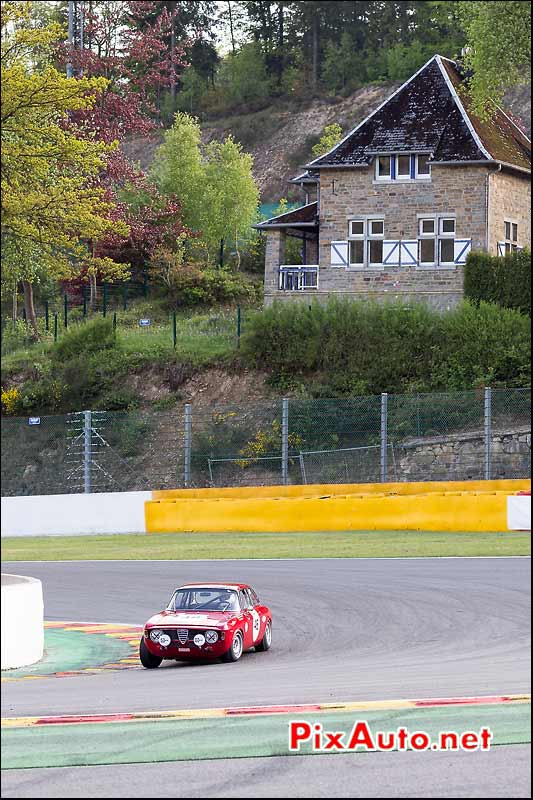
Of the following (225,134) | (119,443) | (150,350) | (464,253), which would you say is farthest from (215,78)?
(119,443)

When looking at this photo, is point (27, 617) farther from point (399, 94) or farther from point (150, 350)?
point (399, 94)

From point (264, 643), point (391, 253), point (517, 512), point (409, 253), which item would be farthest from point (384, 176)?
point (264, 643)

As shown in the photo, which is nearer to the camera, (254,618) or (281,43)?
(254,618)

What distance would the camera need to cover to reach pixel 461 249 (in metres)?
56.9

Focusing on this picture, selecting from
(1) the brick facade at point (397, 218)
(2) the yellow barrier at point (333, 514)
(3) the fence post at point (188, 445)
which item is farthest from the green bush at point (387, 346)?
(2) the yellow barrier at point (333, 514)

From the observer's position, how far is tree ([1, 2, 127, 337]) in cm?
1233

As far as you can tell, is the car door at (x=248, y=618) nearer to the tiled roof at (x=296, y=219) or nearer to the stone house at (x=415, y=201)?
the stone house at (x=415, y=201)

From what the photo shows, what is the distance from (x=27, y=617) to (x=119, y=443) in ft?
99.6

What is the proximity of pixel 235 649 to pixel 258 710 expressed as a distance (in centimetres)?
397

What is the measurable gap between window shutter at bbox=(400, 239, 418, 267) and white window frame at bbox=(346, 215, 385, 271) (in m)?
1.12

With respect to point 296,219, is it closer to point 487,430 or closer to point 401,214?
point 401,214

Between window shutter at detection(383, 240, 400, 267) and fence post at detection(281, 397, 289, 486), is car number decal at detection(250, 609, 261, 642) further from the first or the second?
window shutter at detection(383, 240, 400, 267)

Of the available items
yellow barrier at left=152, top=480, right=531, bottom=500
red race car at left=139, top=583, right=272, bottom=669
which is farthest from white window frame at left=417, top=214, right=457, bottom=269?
red race car at left=139, top=583, right=272, bottom=669

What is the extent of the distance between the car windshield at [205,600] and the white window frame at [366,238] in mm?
45099
